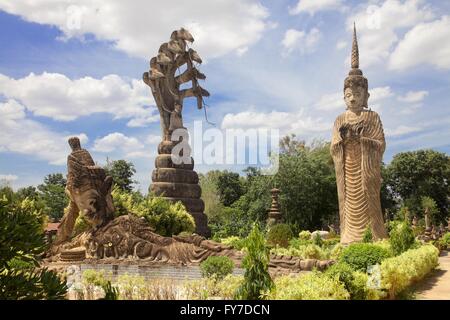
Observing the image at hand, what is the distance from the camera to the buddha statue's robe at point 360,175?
1589 cm

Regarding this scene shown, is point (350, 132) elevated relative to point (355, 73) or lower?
lower

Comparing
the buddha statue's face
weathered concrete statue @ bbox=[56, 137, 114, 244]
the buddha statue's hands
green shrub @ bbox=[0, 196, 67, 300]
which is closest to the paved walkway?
the buddha statue's hands

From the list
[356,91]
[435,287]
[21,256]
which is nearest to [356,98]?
[356,91]

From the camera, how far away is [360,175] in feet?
53.0

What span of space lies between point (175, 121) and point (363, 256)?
43.7 ft

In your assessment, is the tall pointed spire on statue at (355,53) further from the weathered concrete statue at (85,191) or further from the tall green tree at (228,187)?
the tall green tree at (228,187)

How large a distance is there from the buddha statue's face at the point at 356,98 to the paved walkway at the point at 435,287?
21.0 ft

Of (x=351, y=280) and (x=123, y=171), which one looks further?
(x=123, y=171)

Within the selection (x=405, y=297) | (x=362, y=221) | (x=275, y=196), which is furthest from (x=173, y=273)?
Result: (x=275, y=196)

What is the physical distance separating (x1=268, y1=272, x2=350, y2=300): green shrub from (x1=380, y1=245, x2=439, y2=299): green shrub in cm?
157

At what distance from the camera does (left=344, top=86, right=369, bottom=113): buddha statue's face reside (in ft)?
54.5

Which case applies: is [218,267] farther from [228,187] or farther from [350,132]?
[228,187]

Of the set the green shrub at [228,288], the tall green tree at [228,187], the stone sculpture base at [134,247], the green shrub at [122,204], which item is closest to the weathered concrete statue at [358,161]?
the stone sculpture base at [134,247]

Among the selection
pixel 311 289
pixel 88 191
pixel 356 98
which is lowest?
pixel 311 289
